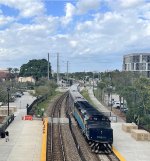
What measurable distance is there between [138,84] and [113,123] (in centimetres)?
748

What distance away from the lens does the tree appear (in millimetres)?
173125

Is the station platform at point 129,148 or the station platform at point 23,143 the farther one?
the station platform at point 129,148

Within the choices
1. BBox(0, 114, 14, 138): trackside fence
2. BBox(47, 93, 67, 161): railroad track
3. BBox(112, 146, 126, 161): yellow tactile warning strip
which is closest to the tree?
BBox(0, 114, 14, 138): trackside fence

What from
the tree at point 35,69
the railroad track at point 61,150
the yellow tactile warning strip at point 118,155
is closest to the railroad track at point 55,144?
the railroad track at point 61,150

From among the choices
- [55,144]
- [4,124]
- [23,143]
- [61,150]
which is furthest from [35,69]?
[61,150]

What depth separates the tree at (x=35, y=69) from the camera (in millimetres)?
173125

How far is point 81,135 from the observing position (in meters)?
36.7

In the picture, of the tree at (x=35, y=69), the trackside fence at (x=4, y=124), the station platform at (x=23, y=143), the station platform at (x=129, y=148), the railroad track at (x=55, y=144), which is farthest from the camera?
the tree at (x=35, y=69)

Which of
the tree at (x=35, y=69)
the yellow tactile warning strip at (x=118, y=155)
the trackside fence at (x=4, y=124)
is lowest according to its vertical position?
the yellow tactile warning strip at (x=118, y=155)

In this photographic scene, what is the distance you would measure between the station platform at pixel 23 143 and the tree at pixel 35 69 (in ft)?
425

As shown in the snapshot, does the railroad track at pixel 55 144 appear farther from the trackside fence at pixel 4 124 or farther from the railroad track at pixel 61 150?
the trackside fence at pixel 4 124

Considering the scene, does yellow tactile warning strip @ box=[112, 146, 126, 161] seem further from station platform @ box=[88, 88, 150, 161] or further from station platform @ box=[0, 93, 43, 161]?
station platform @ box=[0, 93, 43, 161]

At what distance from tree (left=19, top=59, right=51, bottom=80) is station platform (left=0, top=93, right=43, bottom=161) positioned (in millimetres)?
129523

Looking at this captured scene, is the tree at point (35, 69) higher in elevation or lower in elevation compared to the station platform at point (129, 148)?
higher
